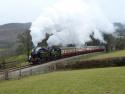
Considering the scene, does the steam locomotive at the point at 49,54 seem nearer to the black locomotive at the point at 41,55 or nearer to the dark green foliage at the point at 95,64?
the black locomotive at the point at 41,55

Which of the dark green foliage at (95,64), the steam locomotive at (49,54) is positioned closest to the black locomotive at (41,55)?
the steam locomotive at (49,54)

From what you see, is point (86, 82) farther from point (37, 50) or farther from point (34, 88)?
point (37, 50)

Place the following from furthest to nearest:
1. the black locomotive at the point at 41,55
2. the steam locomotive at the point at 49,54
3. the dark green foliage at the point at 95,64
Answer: the steam locomotive at the point at 49,54, the black locomotive at the point at 41,55, the dark green foliage at the point at 95,64

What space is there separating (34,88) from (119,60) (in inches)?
785

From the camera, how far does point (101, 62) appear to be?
44.8 m

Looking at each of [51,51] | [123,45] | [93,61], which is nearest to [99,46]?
[123,45]

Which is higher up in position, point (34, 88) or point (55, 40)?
point (55, 40)

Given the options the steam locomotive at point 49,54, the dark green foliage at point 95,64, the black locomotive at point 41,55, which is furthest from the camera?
the steam locomotive at point 49,54

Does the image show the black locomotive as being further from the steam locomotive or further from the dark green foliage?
the dark green foliage

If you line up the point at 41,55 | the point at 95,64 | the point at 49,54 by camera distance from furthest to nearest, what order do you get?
the point at 49,54, the point at 41,55, the point at 95,64

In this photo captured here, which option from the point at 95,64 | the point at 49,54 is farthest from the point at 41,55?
the point at 95,64

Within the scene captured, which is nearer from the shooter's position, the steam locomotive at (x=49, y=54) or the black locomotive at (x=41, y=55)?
the black locomotive at (x=41, y=55)

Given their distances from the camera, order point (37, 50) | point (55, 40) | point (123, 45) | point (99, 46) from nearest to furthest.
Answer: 1. point (37, 50)
2. point (55, 40)
3. point (99, 46)
4. point (123, 45)

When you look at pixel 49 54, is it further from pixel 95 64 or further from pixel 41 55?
pixel 95 64
